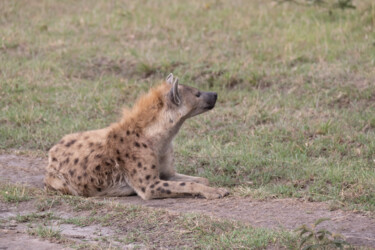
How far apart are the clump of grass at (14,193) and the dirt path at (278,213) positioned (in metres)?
0.30

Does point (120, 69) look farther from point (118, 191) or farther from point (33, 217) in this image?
point (33, 217)

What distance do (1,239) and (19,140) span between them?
2448 mm

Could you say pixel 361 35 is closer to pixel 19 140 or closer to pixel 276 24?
pixel 276 24

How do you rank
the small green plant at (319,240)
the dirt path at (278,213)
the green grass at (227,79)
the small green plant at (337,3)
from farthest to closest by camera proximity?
the small green plant at (337,3), the green grass at (227,79), the dirt path at (278,213), the small green plant at (319,240)

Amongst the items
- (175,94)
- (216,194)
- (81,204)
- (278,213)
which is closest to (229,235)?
(278,213)

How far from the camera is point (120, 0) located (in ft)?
31.2

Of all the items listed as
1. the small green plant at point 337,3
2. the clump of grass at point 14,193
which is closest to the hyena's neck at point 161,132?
the clump of grass at point 14,193

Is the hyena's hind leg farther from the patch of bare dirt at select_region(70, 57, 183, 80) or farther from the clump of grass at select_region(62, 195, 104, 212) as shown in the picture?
the patch of bare dirt at select_region(70, 57, 183, 80)

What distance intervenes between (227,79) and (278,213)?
10.1 ft

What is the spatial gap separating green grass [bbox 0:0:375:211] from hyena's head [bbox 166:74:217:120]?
58cm

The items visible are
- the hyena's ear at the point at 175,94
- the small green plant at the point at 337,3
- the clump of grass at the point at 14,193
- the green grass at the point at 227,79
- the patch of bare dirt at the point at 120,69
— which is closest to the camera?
the clump of grass at the point at 14,193

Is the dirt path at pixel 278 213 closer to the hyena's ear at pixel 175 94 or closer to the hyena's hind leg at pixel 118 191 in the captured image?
the hyena's hind leg at pixel 118 191

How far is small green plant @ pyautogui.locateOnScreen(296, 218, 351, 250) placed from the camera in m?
3.27

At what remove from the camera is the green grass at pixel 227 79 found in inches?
204
